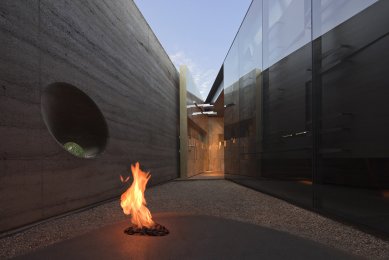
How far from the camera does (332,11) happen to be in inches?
164

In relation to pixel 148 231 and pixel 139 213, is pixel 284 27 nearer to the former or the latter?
pixel 139 213

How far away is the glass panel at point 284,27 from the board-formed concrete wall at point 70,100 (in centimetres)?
345

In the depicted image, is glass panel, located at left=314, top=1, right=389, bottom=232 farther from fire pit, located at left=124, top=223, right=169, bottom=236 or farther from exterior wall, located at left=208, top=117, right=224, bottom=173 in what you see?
exterior wall, located at left=208, top=117, right=224, bottom=173

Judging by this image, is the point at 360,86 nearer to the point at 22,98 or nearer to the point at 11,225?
the point at 22,98

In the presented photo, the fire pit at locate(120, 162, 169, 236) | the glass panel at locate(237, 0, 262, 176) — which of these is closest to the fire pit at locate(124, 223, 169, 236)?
the fire pit at locate(120, 162, 169, 236)

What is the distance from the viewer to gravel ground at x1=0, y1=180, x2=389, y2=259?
2.99 meters

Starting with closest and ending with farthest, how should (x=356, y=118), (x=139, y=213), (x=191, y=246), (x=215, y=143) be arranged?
1. (x=191, y=246)
2. (x=139, y=213)
3. (x=356, y=118)
4. (x=215, y=143)

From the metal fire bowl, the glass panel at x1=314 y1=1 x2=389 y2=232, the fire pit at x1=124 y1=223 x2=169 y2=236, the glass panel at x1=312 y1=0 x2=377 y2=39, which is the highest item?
the glass panel at x1=312 y1=0 x2=377 y2=39

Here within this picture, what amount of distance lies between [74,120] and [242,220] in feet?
11.9

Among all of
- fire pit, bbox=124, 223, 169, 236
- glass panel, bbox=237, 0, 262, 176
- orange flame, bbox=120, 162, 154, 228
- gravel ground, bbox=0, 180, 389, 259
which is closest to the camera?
fire pit, bbox=124, 223, 169, 236

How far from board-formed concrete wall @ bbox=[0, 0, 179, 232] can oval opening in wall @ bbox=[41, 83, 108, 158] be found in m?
0.14

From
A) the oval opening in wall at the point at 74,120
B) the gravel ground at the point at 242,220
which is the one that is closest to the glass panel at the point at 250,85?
the gravel ground at the point at 242,220

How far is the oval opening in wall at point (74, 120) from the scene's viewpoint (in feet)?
15.4

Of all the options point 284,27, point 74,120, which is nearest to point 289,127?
point 284,27
